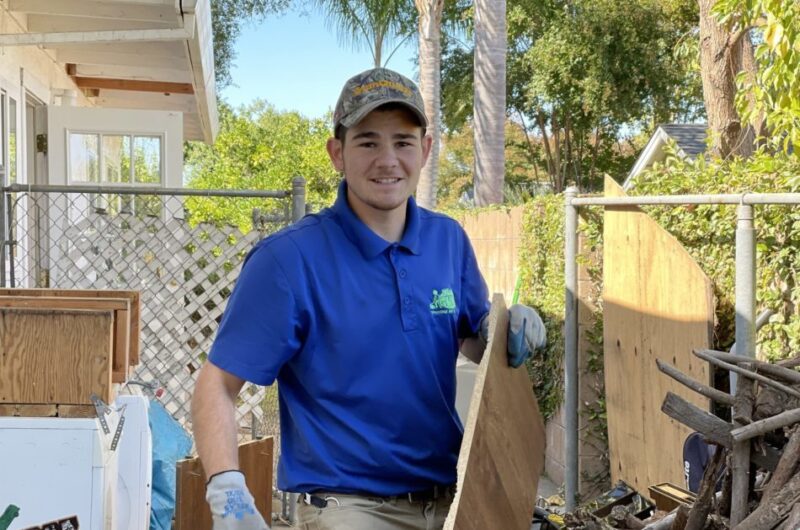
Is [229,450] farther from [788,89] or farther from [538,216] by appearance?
[538,216]

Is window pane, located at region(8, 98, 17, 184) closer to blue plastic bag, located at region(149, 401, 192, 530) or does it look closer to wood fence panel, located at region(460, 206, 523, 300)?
blue plastic bag, located at region(149, 401, 192, 530)

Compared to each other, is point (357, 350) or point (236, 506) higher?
point (357, 350)

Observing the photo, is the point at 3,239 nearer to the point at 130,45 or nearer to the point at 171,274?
the point at 171,274

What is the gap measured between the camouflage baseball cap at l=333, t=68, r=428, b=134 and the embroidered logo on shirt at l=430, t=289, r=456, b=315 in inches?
20.0

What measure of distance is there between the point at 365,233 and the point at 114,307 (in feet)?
5.32

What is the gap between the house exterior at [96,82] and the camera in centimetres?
671

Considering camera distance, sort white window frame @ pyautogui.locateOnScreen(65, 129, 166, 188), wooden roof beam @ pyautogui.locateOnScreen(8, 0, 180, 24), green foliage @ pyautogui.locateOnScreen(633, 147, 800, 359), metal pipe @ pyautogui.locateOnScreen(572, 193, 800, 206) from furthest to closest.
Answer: white window frame @ pyautogui.locateOnScreen(65, 129, 166, 188)
wooden roof beam @ pyautogui.locateOnScreen(8, 0, 180, 24)
green foliage @ pyautogui.locateOnScreen(633, 147, 800, 359)
metal pipe @ pyautogui.locateOnScreen(572, 193, 800, 206)

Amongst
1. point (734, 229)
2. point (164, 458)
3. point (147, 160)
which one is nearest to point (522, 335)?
point (734, 229)

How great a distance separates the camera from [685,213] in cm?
527

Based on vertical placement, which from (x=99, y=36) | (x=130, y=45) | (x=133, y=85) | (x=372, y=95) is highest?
(x=133, y=85)

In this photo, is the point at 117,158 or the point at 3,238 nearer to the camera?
the point at 3,238

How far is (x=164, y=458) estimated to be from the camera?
18.6 feet

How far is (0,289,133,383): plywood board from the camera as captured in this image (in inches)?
150

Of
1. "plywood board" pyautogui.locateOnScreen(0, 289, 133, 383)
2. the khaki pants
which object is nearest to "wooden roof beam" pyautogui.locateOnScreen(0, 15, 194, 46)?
"plywood board" pyautogui.locateOnScreen(0, 289, 133, 383)
